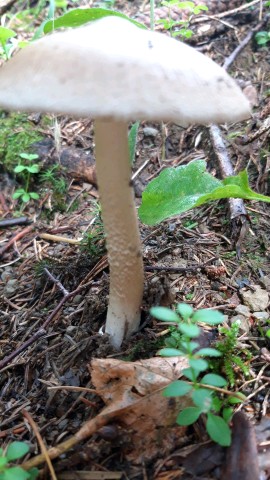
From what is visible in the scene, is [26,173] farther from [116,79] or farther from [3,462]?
[3,462]

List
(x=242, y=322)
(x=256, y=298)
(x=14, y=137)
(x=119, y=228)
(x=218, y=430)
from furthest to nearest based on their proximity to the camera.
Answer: (x=14, y=137)
(x=256, y=298)
(x=242, y=322)
(x=119, y=228)
(x=218, y=430)

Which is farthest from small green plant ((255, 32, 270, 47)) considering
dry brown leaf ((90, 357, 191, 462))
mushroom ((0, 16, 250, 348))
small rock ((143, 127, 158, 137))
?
dry brown leaf ((90, 357, 191, 462))

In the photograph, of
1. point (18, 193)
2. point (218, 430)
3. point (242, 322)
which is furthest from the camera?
point (18, 193)

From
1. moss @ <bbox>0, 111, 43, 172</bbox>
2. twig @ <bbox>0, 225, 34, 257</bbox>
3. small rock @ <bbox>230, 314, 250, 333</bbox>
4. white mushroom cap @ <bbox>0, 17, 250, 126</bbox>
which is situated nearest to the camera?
white mushroom cap @ <bbox>0, 17, 250, 126</bbox>

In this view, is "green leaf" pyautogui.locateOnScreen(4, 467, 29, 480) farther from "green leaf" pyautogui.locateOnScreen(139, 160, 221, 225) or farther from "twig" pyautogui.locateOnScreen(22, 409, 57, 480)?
"green leaf" pyautogui.locateOnScreen(139, 160, 221, 225)

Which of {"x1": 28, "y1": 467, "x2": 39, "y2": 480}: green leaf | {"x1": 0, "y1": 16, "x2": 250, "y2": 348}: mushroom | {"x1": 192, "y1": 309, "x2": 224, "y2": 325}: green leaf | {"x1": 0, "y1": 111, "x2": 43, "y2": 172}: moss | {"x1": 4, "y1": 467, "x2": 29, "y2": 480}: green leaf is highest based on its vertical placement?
{"x1": 0, "y1": 16, "x2": 250, "y2": 348}: mushroom

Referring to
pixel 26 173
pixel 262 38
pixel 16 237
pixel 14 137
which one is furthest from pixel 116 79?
pixel 262 38

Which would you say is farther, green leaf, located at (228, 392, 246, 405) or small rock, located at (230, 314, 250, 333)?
small rock, located at (230, 314, 250, 333)

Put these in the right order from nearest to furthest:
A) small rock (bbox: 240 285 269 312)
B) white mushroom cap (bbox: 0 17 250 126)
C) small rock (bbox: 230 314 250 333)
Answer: white mushroom cap (bbox: 0 17 250 126)
small rock (bbox: 230 314 250 333)
small rock (bbox: 240 285 269 312)
